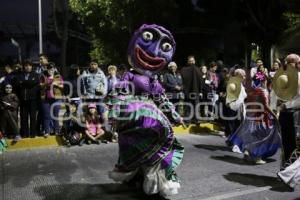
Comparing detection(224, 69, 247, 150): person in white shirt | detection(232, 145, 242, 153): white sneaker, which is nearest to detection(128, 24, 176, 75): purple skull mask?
detection(224, 69, 247, 150): person in white shirt

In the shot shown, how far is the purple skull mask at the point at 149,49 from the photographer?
18.5 ft

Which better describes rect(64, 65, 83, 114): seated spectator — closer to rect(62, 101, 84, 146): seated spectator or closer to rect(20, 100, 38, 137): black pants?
rect(62, 101, 84, 146): seated spectator

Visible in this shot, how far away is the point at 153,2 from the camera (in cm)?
2083

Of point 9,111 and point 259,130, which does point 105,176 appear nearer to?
point 259,130

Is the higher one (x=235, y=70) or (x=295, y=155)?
(x=235, y=70)

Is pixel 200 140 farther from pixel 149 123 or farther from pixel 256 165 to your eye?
pixel 149 123

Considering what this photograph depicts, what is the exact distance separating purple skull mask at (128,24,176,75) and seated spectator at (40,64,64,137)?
4250 mm

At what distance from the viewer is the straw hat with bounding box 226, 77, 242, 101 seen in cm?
863

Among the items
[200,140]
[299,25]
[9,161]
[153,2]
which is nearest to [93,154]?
[9,161]

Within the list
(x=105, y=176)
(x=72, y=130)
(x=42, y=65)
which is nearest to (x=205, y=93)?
(x=72, y=130)

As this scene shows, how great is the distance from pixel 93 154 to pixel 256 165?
9.74 ft

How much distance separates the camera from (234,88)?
28.5 ft

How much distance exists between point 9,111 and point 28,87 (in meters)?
0.59

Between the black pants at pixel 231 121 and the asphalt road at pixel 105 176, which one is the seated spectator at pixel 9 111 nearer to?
the asphalt road at pixel 105 176
